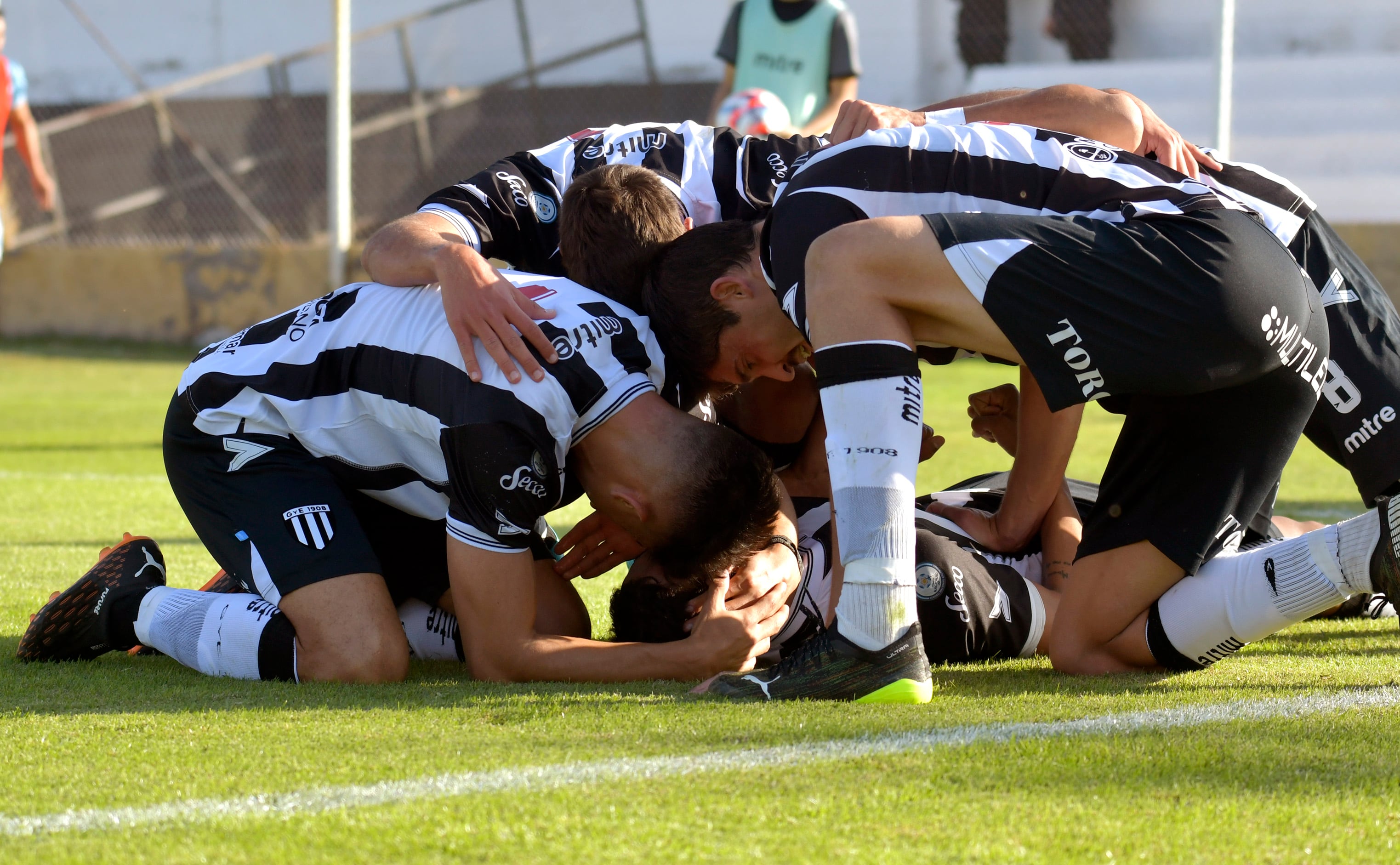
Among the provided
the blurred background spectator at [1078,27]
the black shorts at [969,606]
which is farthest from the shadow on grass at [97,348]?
the black shorts at [969,606]

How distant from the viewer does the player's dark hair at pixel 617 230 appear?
111 inches

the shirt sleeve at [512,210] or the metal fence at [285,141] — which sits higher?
the shirt sleeve at [512,210]

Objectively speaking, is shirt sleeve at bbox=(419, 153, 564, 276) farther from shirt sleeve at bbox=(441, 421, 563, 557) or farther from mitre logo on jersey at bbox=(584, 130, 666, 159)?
shirt sleeve at bbox=(441, 421, 563, 557)

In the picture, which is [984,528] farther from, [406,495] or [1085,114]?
[406,495]

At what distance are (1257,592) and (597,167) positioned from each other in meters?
1.72

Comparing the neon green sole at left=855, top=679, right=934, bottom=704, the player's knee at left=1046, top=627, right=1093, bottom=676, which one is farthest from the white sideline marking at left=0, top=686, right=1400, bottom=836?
the player's knee at left=1046, top=627, right=1093, bottom=676

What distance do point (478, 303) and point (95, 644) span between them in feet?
3.53

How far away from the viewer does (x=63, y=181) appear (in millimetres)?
12594

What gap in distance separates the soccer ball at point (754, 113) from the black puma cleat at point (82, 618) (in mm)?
4315

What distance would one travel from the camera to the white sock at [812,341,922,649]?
2.19m

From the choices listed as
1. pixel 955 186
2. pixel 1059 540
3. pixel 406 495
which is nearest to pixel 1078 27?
pixel 1059 540

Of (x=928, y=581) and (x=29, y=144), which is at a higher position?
Result: (x=928, y=581)

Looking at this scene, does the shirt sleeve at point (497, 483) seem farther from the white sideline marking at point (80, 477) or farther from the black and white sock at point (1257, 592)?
the white sideline marking at point (80, 477)

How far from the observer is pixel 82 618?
276cm
